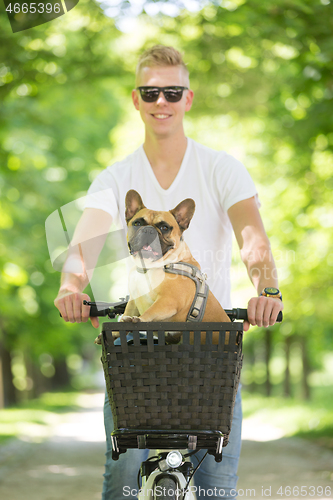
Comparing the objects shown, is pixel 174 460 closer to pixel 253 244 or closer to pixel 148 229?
pixel 148 229

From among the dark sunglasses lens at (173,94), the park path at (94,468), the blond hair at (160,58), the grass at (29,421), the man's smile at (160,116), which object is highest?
the blond hair at (160,58)

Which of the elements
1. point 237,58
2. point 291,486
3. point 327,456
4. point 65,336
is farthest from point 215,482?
point 65,336

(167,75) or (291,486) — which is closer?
(167,75)

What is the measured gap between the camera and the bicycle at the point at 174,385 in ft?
6.51

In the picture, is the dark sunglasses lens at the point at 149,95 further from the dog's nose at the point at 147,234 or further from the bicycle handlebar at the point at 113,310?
the bicycle handlebar at the point at 113,310

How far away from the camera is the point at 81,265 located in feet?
8.46

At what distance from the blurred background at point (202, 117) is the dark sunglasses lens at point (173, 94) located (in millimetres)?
4105

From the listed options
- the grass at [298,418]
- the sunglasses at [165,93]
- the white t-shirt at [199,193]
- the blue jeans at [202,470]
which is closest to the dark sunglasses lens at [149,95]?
the sunglasses at [165,93]

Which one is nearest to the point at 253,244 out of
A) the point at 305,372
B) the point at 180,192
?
the point at 180,192

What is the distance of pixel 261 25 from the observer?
24.2ft

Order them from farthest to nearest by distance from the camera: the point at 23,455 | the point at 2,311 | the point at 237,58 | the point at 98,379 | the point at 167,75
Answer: the point at 98,379 < the point at 2,311 < the point at 237,58 < the point at 23,455 < the point at 167,75

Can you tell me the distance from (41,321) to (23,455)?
869 cm

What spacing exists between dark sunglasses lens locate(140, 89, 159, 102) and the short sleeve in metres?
0.45

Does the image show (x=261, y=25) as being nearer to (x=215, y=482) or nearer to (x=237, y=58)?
(x=237, y=58)
